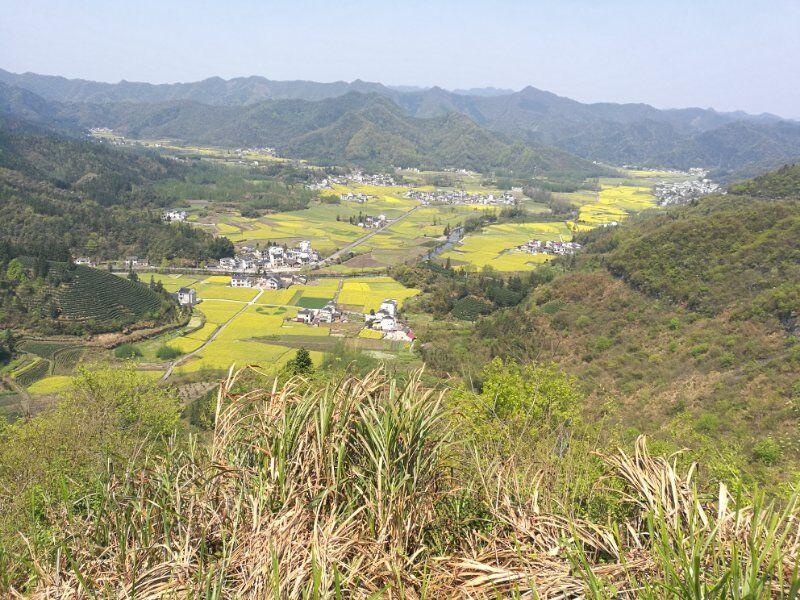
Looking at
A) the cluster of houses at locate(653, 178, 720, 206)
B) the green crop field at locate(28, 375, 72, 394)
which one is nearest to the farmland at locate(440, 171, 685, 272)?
the cluster of houses at locate(653, 178, 720, 206)

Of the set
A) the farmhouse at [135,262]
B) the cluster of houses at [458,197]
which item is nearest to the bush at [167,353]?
the farmhouse at [135,262]

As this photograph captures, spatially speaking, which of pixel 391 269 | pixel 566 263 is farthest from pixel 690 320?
pixel 391 269

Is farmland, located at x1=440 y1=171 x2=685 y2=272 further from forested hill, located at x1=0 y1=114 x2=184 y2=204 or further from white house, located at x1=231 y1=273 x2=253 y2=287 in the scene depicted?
forested hill, located at x1=0 y1=114 x2=184 y2=204

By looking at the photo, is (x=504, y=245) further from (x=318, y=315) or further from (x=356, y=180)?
(x=356, y=180)

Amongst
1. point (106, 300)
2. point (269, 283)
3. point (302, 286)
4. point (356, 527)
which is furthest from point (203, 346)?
point (356, 527)

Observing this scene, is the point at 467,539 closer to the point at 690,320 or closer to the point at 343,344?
the point at 690,320

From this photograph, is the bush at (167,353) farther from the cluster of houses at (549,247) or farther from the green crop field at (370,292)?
the cluster of houses at (549,247)

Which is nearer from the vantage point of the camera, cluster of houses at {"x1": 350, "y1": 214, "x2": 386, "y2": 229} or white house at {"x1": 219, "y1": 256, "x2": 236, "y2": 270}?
white house at {"x1": 219, "y1": 256, "x2": 236, "y2": 270}
